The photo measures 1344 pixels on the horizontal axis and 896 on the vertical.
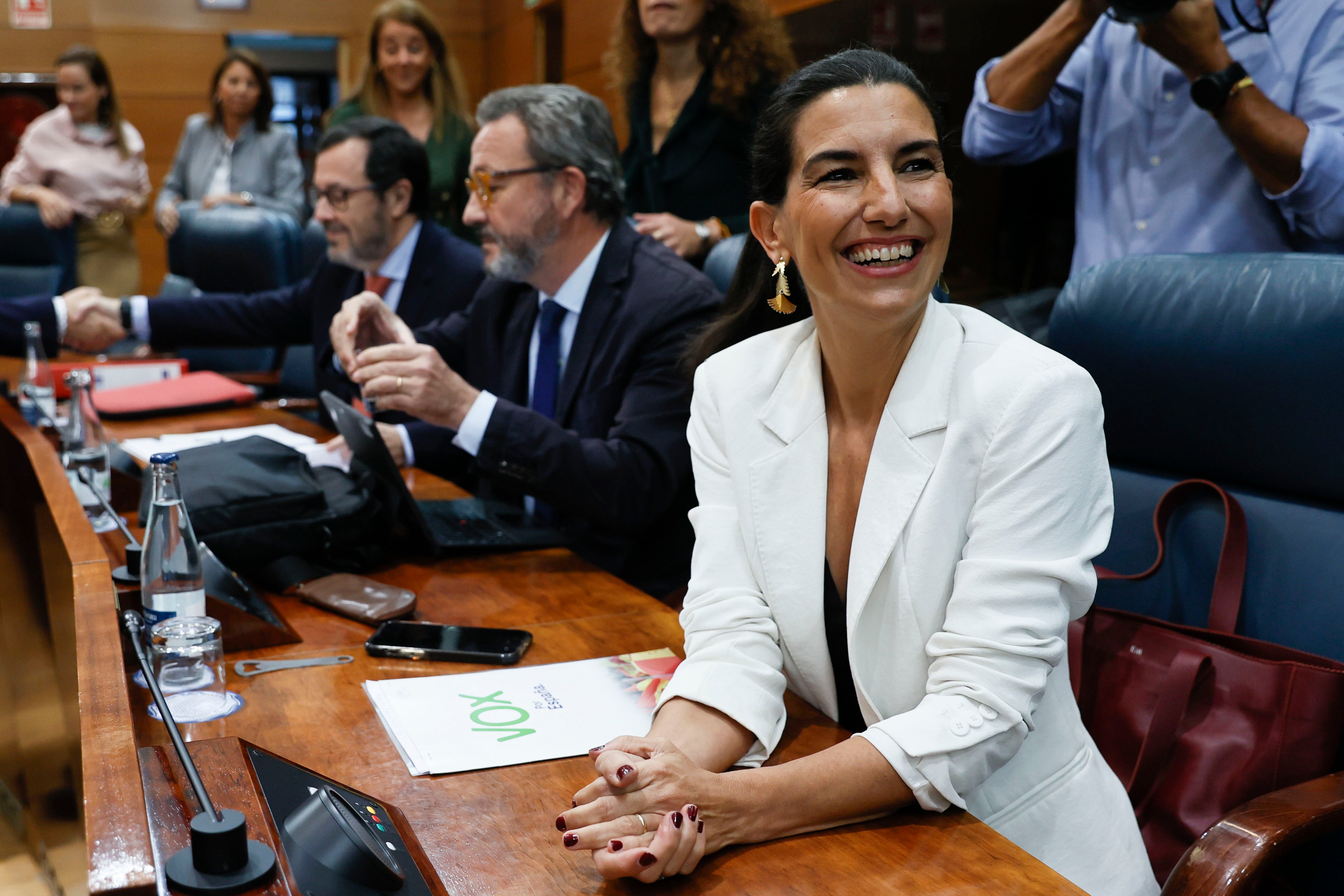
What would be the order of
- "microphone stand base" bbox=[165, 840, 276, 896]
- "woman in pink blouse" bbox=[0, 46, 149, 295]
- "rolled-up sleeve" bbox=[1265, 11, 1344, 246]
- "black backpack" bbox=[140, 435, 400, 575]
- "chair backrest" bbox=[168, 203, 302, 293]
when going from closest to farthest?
"microphone stand base" bbox=[165, 840, 276, 896] → "black backpack" bbox=[140, 435, 400, 575] → "rolled-up sleeve" bbox=[1265, 11, 1344, 246] → "chair backrest" bbox=[168, 203, 302, 293] → "woman in pink blouse" bbox=[0, 46, 149, 295]

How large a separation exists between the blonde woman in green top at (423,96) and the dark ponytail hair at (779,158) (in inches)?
87.5

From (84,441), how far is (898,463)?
5.58ft

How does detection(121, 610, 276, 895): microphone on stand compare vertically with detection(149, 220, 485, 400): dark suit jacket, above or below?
below

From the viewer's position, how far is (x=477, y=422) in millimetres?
1768

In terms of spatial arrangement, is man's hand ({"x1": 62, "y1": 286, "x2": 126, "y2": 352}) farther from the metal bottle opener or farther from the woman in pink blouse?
the woman in pink blouse

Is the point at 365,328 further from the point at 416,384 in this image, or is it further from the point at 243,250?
the point at 243,250

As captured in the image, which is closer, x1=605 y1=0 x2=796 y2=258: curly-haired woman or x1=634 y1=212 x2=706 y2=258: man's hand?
x1=634 y1=212 x2=706 y2=258: man's hand

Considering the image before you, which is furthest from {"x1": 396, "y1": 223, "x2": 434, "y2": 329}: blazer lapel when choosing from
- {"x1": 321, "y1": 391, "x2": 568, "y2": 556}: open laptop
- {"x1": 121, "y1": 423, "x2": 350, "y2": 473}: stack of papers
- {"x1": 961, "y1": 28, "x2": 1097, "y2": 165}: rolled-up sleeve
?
{"x1": 961, "y1": 28, "x2": 1097, "y2": 165}: rolled-up sleeve

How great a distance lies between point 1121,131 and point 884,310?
1.11 m

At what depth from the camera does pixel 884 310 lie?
1.19m

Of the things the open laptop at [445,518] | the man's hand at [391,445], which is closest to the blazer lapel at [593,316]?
the open laptop at [445,518]

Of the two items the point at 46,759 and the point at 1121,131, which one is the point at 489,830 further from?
the point at 1121,131

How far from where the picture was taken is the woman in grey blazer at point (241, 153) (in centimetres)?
506

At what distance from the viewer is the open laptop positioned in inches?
67.6
